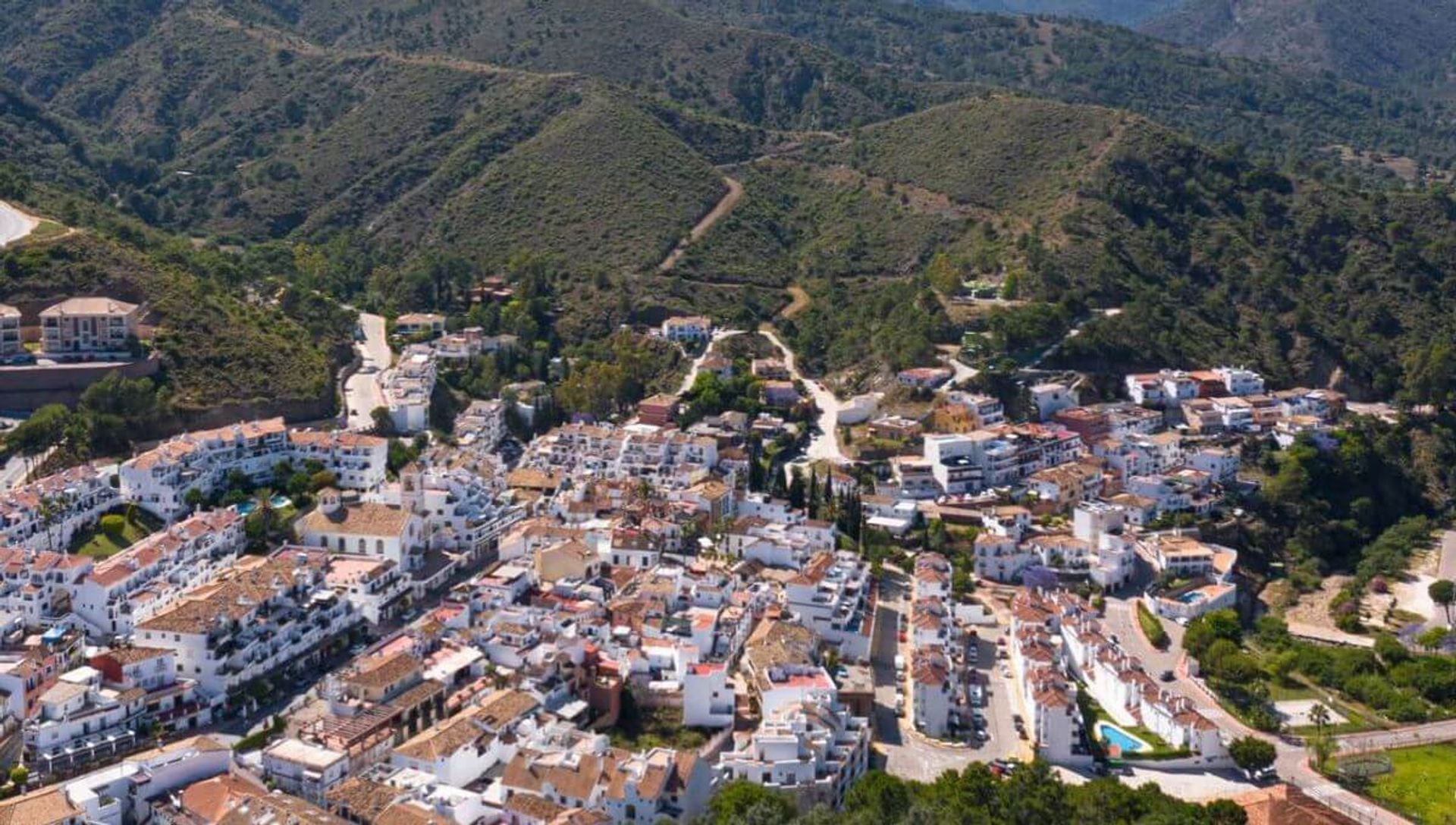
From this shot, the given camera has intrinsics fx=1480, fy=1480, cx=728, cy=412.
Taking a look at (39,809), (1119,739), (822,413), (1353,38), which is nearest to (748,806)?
(1119,739)

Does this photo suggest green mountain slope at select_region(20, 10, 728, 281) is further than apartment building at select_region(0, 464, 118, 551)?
Yes

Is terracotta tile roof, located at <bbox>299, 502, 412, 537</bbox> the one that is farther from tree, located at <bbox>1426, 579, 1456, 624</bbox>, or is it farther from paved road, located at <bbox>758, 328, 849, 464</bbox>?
tree, located at <bbox>1426, 579, 1456, 624</bbox>

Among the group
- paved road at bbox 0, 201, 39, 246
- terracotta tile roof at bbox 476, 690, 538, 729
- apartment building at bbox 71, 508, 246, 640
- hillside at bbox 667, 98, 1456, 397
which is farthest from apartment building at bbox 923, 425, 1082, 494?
paved road at bbox 0, 201, 39, 246

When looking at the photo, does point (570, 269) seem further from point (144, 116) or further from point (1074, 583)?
point (144, 116)

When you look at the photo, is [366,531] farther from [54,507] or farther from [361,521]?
[54,507]

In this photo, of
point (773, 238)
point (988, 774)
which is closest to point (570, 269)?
point (773, 238)

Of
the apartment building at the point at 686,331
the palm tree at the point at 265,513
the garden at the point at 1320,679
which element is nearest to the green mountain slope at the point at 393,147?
the apartment building at the point at 686,331

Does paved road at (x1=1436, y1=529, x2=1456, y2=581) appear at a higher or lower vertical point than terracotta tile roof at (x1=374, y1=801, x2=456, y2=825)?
higher

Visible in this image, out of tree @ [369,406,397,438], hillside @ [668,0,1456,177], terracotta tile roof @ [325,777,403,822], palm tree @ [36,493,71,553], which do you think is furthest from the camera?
hillside @ [668,0,1456,177]
